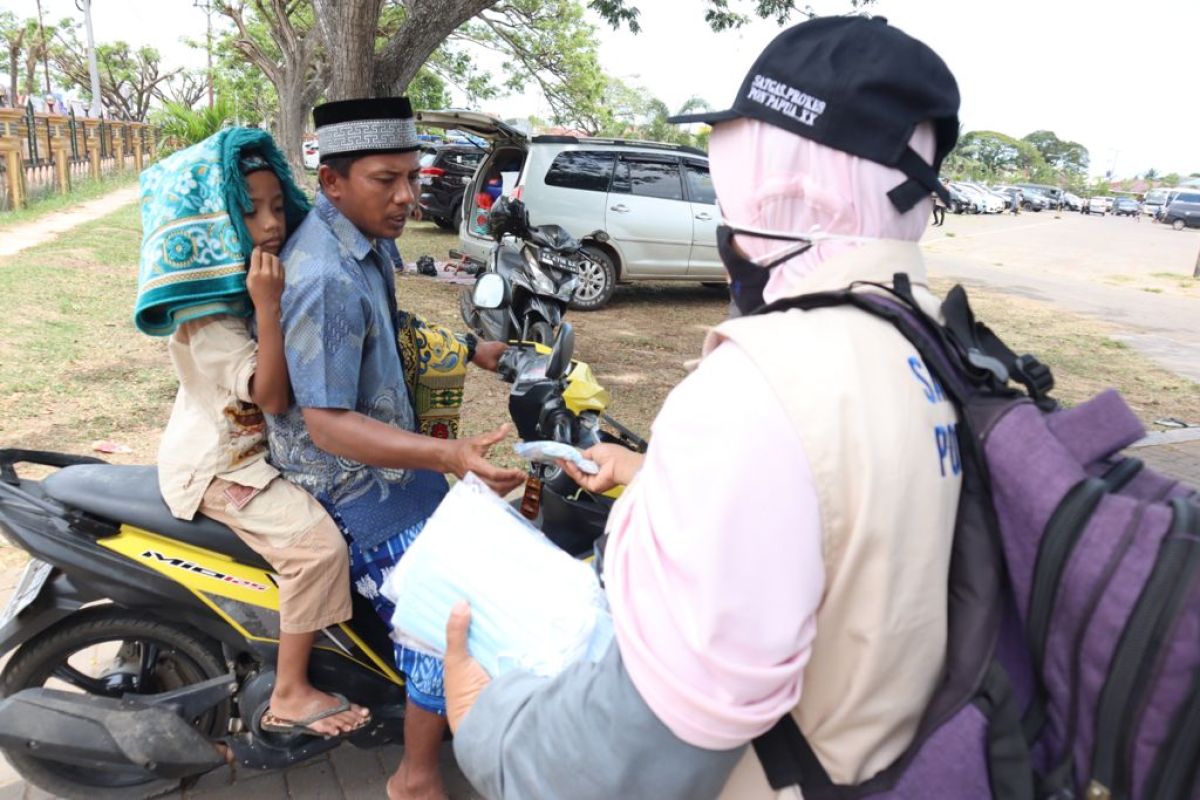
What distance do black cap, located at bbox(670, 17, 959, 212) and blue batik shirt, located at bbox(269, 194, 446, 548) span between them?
108 centimetres

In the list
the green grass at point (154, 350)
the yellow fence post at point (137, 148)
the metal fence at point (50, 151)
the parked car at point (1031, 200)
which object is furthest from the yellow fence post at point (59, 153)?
the parked car at point (1031, 200)

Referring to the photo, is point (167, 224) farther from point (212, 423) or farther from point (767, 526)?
point (767, 526)

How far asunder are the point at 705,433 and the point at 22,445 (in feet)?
15.8

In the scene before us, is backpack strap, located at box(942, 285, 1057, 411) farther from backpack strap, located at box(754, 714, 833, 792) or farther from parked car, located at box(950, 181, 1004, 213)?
parked car, located at box(950, 181, 1004, 213)

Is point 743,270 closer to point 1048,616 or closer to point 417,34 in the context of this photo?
point 1048,616

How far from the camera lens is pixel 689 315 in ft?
31.4

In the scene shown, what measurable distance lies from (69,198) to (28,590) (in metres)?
17.0

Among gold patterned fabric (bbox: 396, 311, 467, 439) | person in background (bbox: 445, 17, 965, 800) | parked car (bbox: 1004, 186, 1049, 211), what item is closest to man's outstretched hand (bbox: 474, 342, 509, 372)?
gold patterned fabric (bbox: 396, 311, 467, 439)

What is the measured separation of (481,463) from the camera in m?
1.70

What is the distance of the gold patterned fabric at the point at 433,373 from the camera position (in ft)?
7.48

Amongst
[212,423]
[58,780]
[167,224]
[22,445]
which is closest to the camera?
[167,224]

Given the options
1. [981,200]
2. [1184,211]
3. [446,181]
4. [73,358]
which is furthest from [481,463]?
[1184,211]

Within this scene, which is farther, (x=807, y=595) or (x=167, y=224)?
(x=167, y=224)

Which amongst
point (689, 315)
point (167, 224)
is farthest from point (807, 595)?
point (689, 315)
